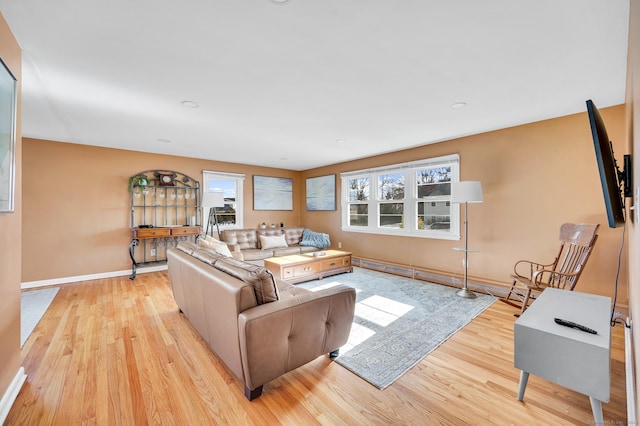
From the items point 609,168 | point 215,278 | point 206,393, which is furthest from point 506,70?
point 206,393

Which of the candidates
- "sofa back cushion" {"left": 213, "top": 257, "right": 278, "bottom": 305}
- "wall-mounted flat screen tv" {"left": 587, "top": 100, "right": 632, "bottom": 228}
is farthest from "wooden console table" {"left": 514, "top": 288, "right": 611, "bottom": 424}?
"sofa back cushion" {"left": 213, "top": 257, "right": 278, "bottom": 305}

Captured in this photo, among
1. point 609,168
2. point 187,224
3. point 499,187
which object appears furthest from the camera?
point 187,224

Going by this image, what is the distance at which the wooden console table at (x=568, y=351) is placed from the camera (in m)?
1.28

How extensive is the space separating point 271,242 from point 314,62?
3933mm

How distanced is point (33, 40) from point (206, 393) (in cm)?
260

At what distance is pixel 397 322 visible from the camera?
2775mm

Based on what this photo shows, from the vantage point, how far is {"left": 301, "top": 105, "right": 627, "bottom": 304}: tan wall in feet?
9.57

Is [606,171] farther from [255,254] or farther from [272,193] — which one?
[272,193]

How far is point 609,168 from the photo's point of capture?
144 centimetres

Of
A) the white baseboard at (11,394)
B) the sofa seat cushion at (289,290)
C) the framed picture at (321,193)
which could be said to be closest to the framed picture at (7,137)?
the white baseboard at (11,394)

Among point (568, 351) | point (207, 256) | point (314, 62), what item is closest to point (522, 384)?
point (568, 351)

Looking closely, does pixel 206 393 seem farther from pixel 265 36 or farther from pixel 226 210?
pixel 226 210

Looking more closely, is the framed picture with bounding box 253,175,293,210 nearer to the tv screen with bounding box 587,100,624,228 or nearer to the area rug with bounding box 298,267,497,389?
the area rug with bounding box 298,267,497,389

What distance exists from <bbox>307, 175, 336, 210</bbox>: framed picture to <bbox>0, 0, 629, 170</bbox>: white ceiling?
2.71 meters
